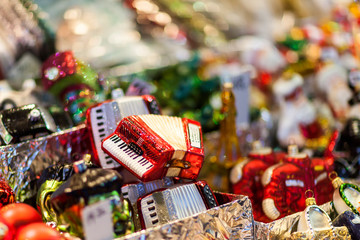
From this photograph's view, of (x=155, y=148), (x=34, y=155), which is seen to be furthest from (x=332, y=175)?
(x=34, y=155)

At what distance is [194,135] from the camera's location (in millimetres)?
1081

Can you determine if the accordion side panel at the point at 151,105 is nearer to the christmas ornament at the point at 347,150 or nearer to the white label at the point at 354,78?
the christmas ornament at the point at 347,150

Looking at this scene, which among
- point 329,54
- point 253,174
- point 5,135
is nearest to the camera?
point 5,135

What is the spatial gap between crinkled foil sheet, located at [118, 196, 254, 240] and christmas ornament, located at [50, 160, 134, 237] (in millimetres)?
49

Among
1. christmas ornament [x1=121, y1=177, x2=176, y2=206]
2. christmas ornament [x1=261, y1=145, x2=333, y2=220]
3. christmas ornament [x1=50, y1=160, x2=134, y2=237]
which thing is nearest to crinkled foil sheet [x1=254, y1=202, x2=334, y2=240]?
christmas ornament [x1=261, y1=145, x2=333, y2=220]

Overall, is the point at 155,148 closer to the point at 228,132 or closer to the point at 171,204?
the point at 171,204

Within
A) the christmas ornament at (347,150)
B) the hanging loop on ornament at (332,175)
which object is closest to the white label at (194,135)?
the hanging loop on ornament at (332,175)

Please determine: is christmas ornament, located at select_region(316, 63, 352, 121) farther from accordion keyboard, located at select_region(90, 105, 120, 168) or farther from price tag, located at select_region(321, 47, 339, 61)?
accordion keyboard, located at select_region(90, 105, 120, 168)

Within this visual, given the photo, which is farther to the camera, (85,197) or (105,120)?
(105,120)

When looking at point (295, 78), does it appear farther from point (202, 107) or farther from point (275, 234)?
point (275, 234)

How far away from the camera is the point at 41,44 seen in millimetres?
1976

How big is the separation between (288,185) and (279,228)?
20cm

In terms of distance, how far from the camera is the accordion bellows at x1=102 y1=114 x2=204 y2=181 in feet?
3.20

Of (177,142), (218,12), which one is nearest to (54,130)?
(177,142)
